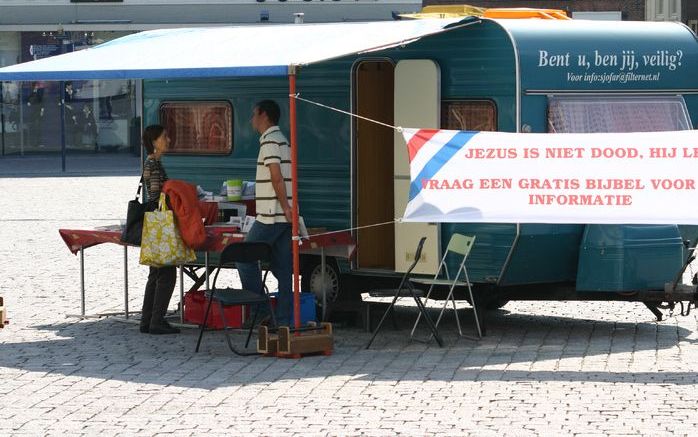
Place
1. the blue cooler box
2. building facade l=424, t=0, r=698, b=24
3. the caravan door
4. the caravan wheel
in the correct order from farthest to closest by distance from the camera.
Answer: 1. building facade l=424, t=0, r=698, b=24
2. the caravan wheel
3. the blue cooler box
4. the caravan door

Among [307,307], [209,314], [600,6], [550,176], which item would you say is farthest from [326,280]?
[600,6]

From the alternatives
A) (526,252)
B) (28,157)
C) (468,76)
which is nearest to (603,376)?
(526,252)

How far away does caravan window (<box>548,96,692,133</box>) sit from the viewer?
1255 centimetres

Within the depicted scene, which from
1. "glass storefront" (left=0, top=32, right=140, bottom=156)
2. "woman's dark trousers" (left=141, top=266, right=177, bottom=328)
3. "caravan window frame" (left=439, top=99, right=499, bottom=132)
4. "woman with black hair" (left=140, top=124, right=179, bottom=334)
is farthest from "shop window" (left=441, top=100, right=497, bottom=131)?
"glass storefront" (left=0, top=32, right=140, bottom=156)

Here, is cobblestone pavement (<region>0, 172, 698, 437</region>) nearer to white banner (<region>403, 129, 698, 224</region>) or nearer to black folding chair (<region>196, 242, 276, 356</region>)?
black folding chair (<region>196, 242, 276, 356</region>)

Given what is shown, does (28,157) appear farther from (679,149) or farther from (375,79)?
(679,149)

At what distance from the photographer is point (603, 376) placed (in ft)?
34.8

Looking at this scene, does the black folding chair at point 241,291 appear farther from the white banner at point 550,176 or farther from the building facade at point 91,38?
the building facade at point 91,38

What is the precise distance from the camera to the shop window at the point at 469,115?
41.1 feet

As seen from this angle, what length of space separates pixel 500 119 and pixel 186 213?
251 cm

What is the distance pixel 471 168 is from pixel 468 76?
3.33 ft

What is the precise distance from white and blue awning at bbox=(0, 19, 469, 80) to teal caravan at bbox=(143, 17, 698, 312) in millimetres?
269

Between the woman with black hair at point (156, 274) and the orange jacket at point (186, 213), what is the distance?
35cm

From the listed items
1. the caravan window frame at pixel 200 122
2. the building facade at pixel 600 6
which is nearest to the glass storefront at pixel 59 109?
the building facade at pixel 600 6
